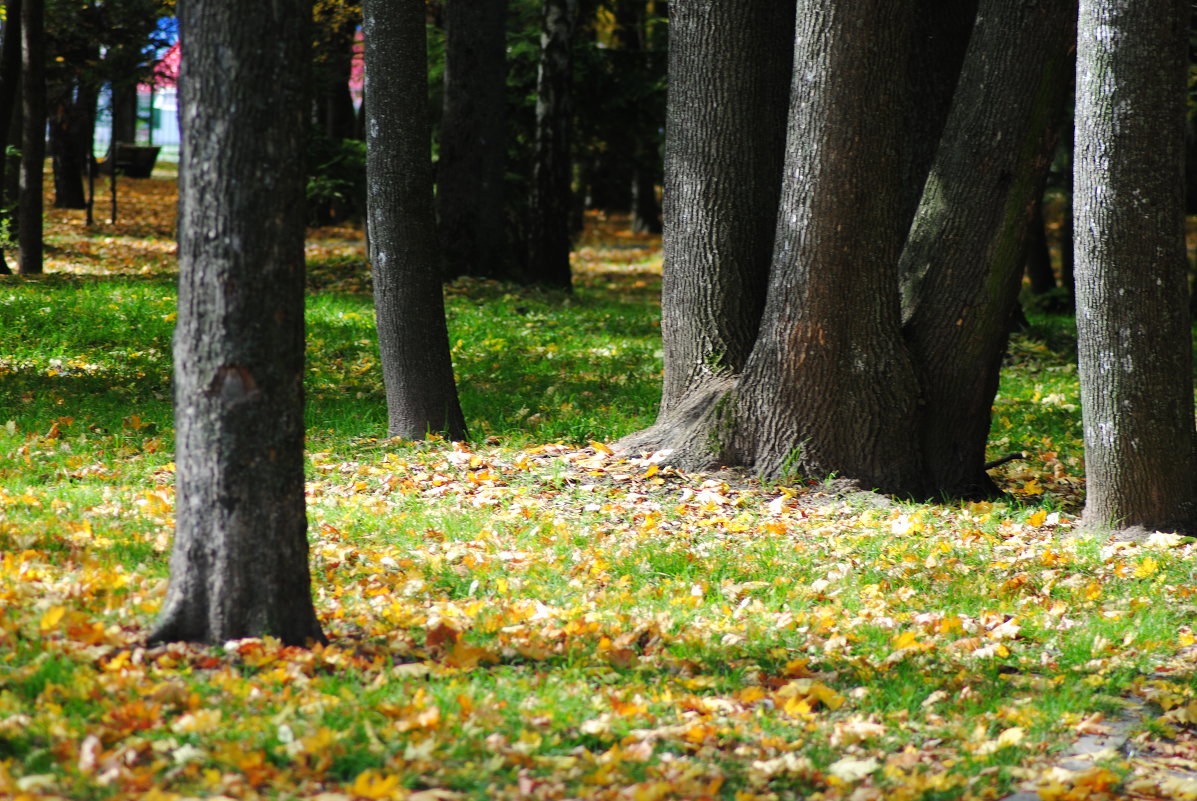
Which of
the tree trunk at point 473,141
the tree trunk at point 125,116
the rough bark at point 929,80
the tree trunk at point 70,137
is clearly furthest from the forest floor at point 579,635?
the tree trunk at point 125,116

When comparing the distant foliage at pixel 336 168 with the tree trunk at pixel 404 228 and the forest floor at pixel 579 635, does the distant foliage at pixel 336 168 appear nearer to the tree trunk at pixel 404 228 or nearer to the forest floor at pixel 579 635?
the forest floor at pixel 579 635

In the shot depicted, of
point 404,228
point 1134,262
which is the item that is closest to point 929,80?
point 1134,262

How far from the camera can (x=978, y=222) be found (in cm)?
661

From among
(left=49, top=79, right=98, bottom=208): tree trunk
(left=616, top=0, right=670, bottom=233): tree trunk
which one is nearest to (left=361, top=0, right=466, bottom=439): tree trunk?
(left=616, top=0, right=670, bottom=233): tree trunk

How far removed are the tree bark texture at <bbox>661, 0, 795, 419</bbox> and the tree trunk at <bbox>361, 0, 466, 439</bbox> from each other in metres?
1.59

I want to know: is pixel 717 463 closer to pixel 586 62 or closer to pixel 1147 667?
pixel 1147 667

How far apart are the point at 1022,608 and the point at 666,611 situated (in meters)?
1.64

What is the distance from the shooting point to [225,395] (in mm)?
3611

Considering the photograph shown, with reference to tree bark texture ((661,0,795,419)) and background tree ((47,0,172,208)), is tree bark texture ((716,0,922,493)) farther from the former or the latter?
background tree ((47,0,172,208))

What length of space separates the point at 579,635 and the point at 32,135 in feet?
39.5

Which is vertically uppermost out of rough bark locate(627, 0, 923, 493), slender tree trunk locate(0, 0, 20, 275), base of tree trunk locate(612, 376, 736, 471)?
slender tree trunk locate(0, 0, 20, 275)

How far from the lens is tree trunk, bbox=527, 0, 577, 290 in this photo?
14.9 m

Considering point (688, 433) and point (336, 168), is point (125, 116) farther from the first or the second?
point (688, 433)

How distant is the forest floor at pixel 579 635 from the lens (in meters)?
3.29
